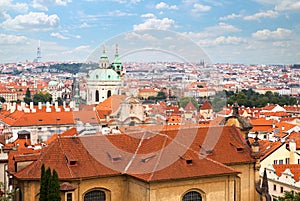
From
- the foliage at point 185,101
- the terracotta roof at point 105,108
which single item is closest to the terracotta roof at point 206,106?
the foliage at point 185,101

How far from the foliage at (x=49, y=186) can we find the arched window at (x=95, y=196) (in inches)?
96.0

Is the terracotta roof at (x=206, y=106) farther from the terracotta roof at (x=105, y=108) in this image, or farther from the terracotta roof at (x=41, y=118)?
the terracotta roof at (x=41, y=118)

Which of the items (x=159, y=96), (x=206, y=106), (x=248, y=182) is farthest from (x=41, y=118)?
(x=248, y=182)

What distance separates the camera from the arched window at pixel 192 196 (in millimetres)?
24000

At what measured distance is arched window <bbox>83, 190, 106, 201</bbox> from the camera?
2370 centimetres

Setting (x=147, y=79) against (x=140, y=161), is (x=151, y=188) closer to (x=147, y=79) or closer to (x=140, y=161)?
(x=140, y=161)

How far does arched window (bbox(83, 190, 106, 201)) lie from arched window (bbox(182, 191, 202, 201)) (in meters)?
3.90

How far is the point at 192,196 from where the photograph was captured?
79.1 feet

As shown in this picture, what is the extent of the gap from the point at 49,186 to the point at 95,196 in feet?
10.7

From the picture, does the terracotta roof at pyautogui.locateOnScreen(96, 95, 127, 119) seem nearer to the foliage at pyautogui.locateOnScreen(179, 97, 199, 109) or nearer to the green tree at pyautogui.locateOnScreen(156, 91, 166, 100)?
the foliage at pyautogui.locateOnScreen(179, 97, 199, 109)

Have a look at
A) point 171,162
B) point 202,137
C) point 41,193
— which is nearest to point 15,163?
point 41,193

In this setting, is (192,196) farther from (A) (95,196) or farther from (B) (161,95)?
(B) (161,95)

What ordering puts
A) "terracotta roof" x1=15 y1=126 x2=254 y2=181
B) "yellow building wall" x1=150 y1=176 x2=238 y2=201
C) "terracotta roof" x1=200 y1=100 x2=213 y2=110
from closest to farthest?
"yellow building wall" x1=150 y1=176 x2=238 y2=201 → "terracotta roof" x1=15 y1=126 x2=254 y2=181 → "terracotta roof" x1=200 y1=100 x2=213 y2=110

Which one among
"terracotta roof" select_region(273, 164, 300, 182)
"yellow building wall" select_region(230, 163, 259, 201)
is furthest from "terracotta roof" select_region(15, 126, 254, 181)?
"terracotta roof" select_region(273, 164, 300, 182)
